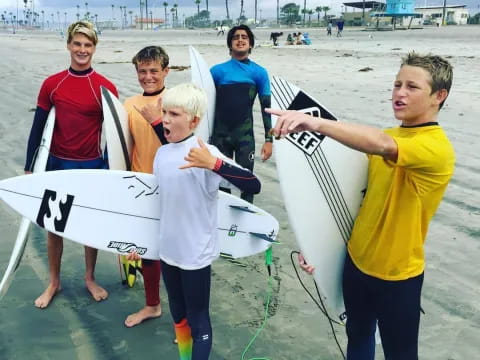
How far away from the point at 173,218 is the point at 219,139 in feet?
5.70

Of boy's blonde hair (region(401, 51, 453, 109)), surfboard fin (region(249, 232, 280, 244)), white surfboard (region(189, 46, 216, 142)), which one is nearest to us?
boy's blonde hair (region(401, 51, 453, 109))

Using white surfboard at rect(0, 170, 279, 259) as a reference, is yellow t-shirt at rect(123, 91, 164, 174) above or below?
above

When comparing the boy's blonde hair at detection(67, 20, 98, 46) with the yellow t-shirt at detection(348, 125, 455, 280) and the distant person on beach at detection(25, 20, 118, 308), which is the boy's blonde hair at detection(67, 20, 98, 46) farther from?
the yellow t-shirt at detection(348, 125, 455, 280)

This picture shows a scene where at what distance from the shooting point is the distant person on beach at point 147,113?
2600mm

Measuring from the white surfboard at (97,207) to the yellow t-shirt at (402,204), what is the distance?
86 centimetres

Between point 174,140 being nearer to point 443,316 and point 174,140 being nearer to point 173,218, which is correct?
point 173,218

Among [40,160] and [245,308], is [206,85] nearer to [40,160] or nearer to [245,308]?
[40,160]

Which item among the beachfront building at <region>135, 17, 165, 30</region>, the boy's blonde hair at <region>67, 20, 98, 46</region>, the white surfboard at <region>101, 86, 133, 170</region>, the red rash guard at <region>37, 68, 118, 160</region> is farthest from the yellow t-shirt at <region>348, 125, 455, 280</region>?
the beachfront building at <region>135, 17, 165, 30</region>

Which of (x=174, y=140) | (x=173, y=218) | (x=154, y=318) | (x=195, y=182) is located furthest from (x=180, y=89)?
(x=154, y=318)

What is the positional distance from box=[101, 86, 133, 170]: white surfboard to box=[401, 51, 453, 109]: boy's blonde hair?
1658 millimetres

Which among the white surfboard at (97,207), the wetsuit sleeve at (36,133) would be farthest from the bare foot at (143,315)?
the wetsuit sleeve at (36,133)

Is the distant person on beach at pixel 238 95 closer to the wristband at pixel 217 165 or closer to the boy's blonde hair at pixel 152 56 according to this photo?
the boy's blonde hair at pixel 152 56

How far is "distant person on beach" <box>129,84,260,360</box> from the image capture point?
1904 millimetres

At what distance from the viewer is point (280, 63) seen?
54.3 feet
